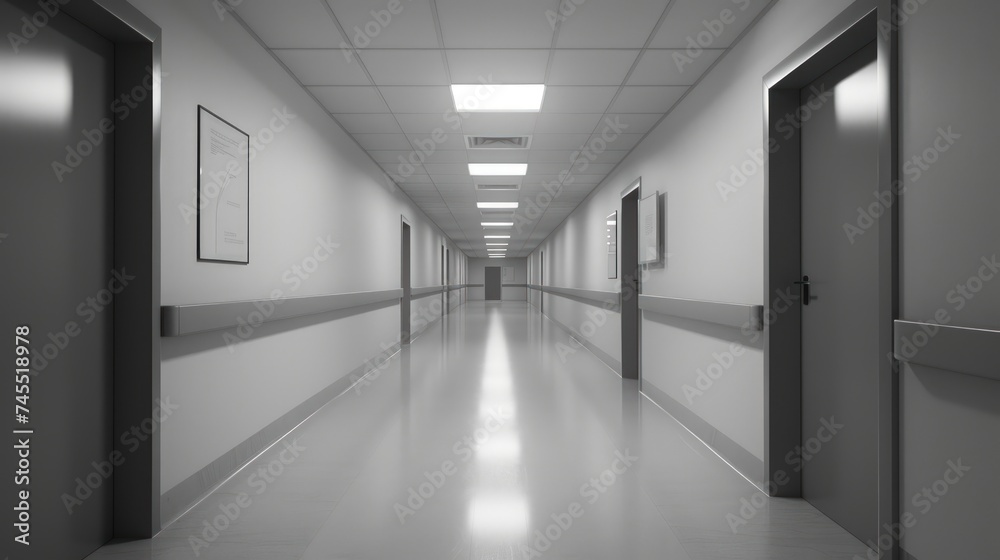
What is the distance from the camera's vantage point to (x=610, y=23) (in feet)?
10.4

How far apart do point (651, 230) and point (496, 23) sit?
270 centimetres

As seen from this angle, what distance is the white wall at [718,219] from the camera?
3053mm

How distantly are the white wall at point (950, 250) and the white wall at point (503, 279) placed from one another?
2766cm

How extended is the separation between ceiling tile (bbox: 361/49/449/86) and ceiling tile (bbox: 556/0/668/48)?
2.99ft

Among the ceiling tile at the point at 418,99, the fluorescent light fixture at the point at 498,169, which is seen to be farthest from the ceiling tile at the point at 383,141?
the fluorescent light fixture at the point at 498,169

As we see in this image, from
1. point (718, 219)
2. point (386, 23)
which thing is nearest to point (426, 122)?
point (386, 23)

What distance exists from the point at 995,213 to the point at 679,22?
2125 mm

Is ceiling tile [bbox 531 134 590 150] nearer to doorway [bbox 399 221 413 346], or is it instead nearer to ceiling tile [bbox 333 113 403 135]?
ceiling tile [bbox 333 113 403 135]

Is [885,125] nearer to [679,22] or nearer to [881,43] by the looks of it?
[881,43]

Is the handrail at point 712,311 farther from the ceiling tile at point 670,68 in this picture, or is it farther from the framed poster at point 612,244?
the framed poster at point 612,244

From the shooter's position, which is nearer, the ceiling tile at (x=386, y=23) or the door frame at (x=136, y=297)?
the door frame at (x=136, y=297)

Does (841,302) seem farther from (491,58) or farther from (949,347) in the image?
(491,58)

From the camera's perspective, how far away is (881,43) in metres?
2.02

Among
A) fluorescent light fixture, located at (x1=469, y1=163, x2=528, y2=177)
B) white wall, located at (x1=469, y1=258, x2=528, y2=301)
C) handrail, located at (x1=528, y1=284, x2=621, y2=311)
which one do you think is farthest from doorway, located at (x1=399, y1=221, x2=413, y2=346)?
white wall, located at (x1=469, y1=258, x2=528, y2=301)
